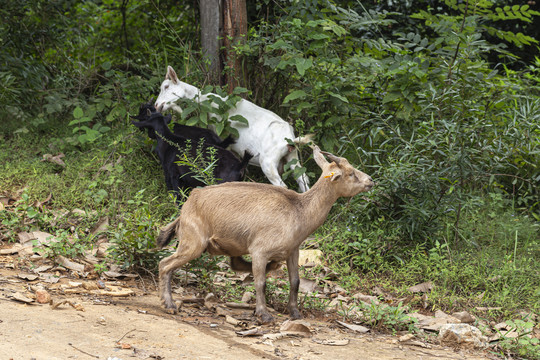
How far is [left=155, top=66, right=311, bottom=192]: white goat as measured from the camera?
7.07 meters

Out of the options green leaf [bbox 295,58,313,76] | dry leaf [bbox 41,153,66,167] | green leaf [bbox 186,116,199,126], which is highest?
green leaf [bbox 295,58,313,76]

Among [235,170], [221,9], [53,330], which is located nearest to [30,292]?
[53,330]

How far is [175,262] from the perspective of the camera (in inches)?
180

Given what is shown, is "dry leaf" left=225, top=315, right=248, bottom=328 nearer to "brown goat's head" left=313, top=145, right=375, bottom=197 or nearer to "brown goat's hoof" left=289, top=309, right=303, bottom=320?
"brown goat's hoof" left=289, top=309, right=303, bottom=320

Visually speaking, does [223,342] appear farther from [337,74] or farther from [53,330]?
[337,74]

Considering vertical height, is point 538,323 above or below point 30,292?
below

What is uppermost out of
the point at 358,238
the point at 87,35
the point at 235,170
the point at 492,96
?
the point at 87,35

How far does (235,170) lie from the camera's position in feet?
21.8

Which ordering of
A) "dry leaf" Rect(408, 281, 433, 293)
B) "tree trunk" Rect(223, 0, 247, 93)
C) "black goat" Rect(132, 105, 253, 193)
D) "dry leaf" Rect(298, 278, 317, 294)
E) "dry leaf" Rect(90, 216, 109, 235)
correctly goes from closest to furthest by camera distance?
"dry leaf" Rect(298, 278, 317, 294), "dry leaf" Rect(408, 281, 433, 293), "dry leaf" Rect(90, 216, 109, 235), "black goat" Rect(132, 105, 253, 193), "tree trunk" Rect(223, 0, 247, 93)

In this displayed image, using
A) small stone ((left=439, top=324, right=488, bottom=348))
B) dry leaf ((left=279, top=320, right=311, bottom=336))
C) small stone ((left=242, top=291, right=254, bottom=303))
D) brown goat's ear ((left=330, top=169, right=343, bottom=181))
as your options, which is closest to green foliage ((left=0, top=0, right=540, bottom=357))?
small stone ((left=439, top=324, right=488, bottom=348))

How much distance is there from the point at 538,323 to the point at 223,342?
2820mm

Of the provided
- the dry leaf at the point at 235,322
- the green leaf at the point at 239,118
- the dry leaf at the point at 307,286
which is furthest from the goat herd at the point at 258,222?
the green leaf at the point at 239,118

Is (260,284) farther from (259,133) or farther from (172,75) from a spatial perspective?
(172,75)

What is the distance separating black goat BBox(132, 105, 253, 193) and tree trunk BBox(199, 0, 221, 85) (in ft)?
4.88
